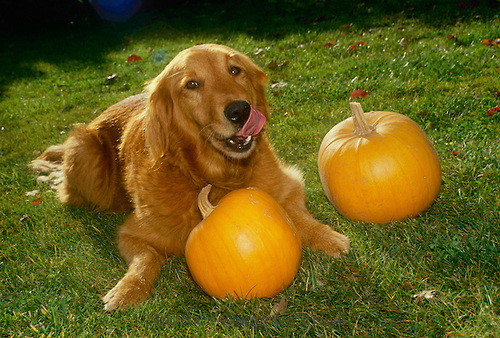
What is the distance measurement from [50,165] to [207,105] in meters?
2.92

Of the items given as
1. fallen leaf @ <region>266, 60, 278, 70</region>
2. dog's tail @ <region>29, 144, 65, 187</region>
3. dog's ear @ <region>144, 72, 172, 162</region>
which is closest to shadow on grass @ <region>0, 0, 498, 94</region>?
fallen leaf @ <region>266, 60, 278, 70</region>

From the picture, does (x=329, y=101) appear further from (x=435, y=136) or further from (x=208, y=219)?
(x=208, y=219)

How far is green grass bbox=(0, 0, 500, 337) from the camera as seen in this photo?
6.66 ft

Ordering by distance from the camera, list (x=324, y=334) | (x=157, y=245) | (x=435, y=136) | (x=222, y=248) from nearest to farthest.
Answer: (x=324, y=334) → (x=222, y=248) → (x=157, y=245) → (x=435, y=136)

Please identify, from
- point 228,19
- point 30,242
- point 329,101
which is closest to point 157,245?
point 30,242

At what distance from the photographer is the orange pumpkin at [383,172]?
102 inches

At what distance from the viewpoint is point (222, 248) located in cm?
220

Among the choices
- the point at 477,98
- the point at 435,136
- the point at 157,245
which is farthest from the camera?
the point at 477,98

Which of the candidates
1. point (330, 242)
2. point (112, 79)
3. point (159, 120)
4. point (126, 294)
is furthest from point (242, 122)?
point (112, 79)

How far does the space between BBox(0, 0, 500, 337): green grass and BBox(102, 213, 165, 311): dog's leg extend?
7 cm

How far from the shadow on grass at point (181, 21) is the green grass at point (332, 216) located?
0.37 ft

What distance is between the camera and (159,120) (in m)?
2.91

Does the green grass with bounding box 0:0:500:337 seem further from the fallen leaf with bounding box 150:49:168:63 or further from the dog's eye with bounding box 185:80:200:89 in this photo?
the dog's eye with bounding box 185:80:200:89

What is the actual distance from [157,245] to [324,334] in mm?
1451
